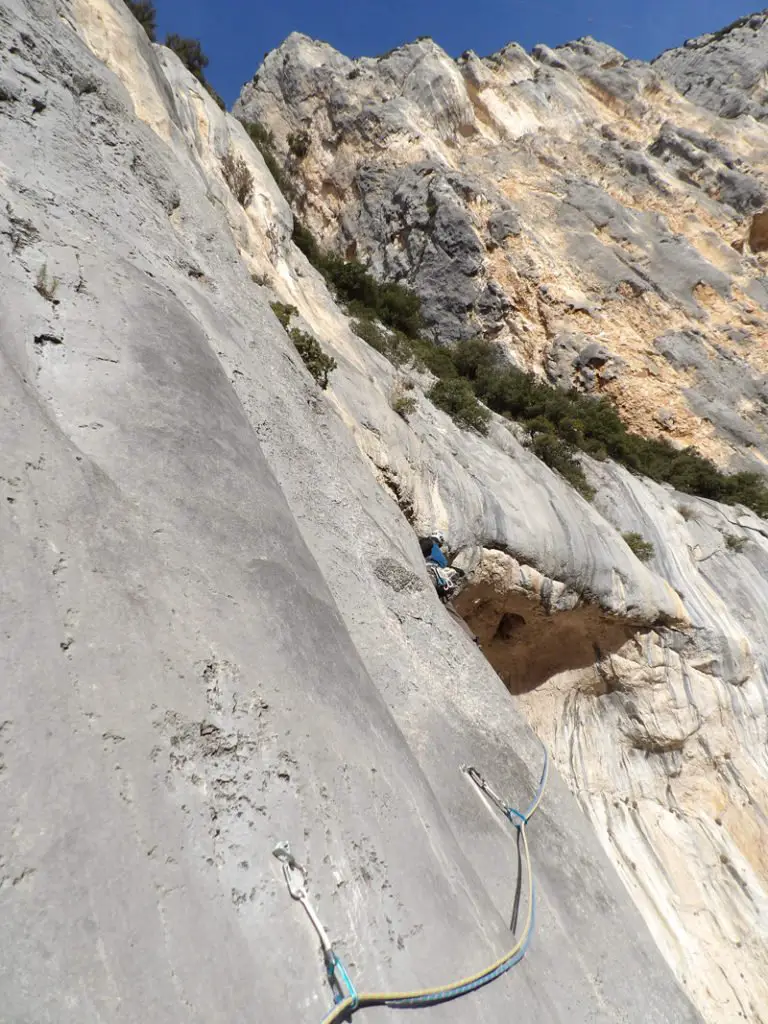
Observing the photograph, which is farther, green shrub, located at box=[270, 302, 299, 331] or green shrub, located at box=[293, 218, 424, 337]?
green shrub, located at box=[293, 218, 424, 337]

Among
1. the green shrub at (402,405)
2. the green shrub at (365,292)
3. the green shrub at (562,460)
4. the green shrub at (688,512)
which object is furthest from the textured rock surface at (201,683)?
the green shrub at (365,292)

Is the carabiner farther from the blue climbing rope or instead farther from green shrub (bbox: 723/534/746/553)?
green shrub (bbox: 723/534/746/553)

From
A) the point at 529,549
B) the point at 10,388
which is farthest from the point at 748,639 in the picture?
the point at 10,388

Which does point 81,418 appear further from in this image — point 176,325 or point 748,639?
point 748,639

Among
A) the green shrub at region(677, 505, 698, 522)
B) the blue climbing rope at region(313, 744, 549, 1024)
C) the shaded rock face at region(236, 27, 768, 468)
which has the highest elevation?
the shaded rock face at region(236, 27, 768, 468)

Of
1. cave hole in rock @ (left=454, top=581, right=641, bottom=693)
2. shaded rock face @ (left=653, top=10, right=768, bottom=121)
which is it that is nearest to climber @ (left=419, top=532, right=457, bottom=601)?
cave hole in rock @ (left=454, top=581, right=641, bottom=693)

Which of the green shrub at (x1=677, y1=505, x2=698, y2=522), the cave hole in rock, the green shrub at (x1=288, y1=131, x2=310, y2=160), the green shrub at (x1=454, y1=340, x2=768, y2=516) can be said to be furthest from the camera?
the green shrub at (x1=288, y1=131, x2=310, y2=160)
